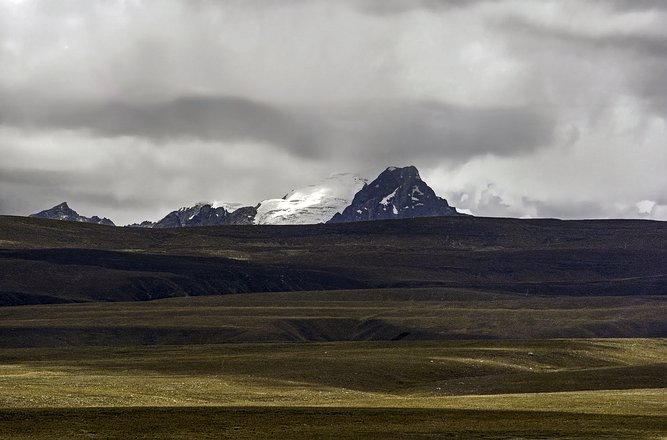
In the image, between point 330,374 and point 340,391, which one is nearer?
point 340,391

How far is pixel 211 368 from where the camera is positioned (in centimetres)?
9981

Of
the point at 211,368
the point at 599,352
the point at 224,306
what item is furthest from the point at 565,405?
the point at 224,306

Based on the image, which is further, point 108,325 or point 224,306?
point 224,306

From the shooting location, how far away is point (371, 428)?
189 ft

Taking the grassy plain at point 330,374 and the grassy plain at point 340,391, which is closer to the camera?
the grassy plain at point 340,391

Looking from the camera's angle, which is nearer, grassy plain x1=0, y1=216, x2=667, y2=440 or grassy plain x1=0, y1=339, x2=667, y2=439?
grassy plain x1=0, y1=339, x2=667, y2=439

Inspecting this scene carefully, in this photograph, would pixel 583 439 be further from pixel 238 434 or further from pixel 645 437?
pixel 238 434

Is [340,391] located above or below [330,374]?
below

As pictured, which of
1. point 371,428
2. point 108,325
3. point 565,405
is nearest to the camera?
point 371,428

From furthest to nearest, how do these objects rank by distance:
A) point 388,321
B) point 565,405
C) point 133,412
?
1. point 388,321
2. point 565,405
3. point 133,412

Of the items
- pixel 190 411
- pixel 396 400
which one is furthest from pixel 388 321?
pixel 190 411

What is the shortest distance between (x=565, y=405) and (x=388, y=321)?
100538 mm

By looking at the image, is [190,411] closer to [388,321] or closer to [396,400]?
[396,400]

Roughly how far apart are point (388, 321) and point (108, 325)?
129ft
